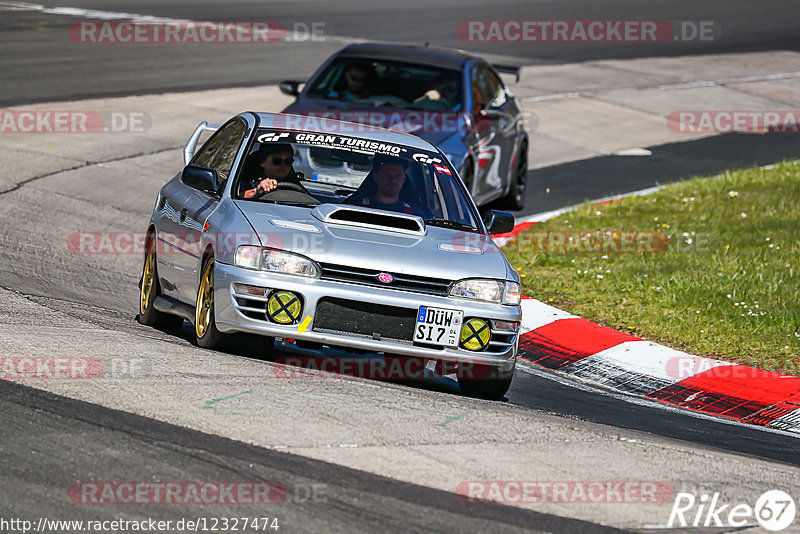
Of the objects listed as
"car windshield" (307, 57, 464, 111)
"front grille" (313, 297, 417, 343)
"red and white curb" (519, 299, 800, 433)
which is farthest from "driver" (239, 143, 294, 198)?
"car windshield" (307, 57, 464, 111)

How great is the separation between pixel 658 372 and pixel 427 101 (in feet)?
16.5

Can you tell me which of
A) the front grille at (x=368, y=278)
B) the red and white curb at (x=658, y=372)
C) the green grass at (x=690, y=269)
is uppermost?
the front grille at (x=368, y=278)

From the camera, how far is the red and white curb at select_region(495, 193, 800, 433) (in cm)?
800

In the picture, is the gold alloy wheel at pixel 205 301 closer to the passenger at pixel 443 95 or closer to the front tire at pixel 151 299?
the front tire at pixel 151 299

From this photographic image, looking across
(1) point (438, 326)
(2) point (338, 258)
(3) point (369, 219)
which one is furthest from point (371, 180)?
(1) point (438, 326)

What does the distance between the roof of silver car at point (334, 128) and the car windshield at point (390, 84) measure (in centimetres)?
388

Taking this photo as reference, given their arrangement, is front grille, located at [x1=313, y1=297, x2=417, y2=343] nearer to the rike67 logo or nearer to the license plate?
the license plate

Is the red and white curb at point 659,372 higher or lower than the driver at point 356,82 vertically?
lower

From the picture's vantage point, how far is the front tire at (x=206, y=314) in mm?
7191

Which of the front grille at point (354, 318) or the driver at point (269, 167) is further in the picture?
the driver at point (269, 167)

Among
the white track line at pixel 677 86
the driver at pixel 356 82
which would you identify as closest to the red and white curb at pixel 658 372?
the driver at pixel 356 82

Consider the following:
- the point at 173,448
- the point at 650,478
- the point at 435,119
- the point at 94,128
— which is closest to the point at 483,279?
the point at 650,478

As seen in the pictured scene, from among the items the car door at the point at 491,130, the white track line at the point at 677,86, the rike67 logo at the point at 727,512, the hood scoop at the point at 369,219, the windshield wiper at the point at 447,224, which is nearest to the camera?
the rike67 logo at the point at 727,512

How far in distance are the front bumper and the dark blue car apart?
5.08 m
